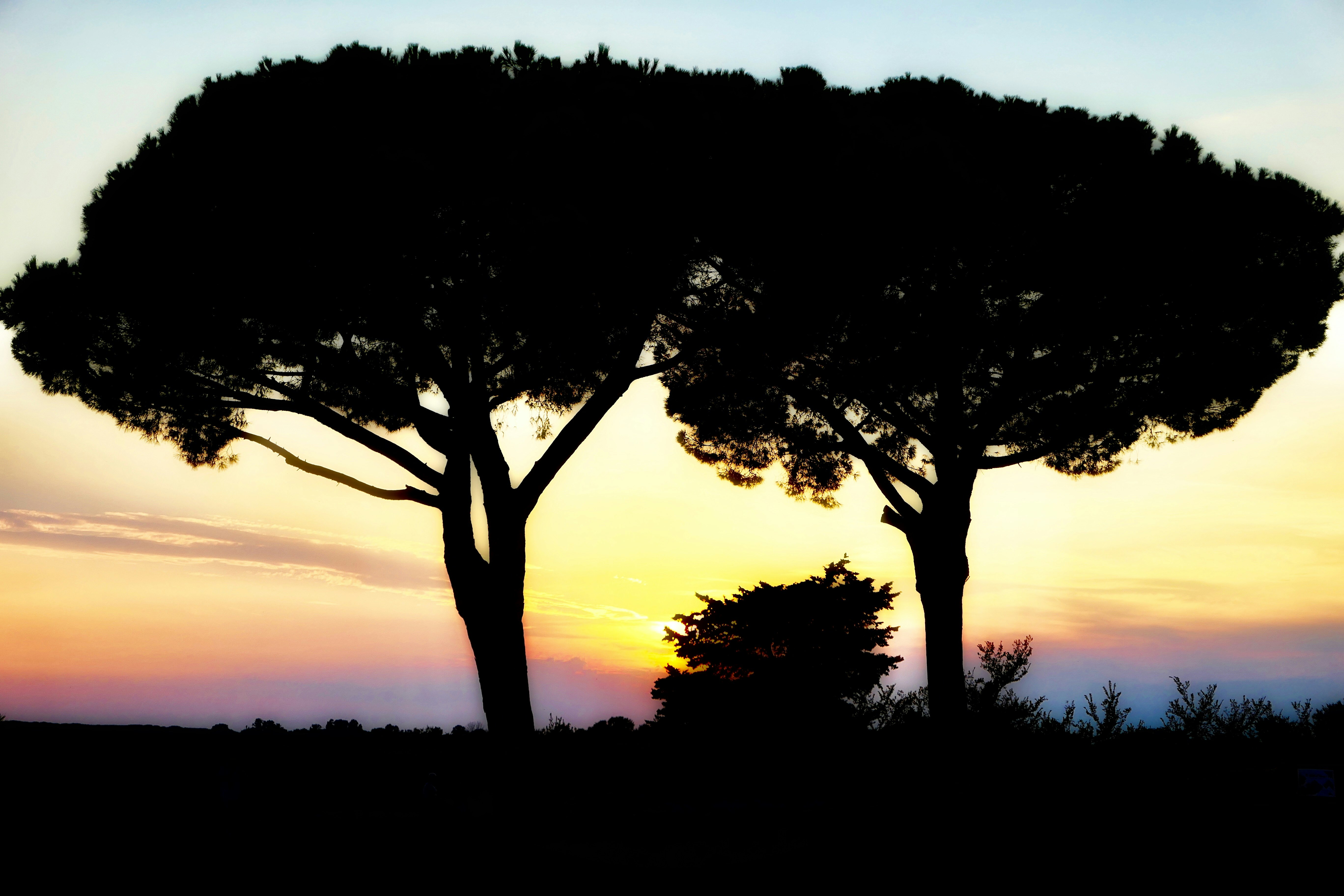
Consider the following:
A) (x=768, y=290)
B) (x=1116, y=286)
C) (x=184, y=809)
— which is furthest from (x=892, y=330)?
(x=184, y=809)

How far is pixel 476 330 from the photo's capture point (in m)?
11.1

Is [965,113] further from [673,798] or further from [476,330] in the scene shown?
[673,798]

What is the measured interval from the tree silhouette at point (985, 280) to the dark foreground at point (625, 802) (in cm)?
240

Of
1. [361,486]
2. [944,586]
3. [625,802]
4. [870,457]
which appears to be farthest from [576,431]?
[944,586]

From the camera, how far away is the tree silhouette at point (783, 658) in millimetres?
15898

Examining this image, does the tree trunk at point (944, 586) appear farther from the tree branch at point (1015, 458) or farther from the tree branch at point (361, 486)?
the tree branch at point (361, 486)

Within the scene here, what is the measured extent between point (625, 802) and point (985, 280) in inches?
308

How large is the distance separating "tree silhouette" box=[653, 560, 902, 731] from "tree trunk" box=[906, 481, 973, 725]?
9.18 feet

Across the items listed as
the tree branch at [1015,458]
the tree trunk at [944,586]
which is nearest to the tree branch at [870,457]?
the tree trunk at [944,586]

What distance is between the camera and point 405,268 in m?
10.6

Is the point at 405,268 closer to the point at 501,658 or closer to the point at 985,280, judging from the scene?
the point at 501,658

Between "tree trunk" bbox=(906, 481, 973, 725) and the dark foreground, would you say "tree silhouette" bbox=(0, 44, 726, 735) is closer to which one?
the dark foreground

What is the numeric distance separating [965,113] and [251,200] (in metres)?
8.67

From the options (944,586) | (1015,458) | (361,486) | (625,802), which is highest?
(1015,458)
